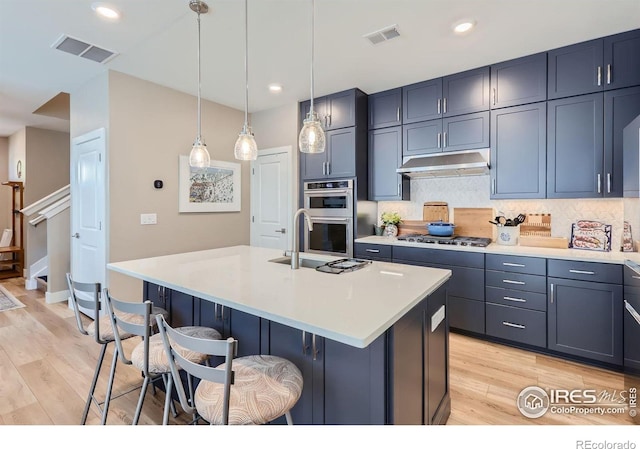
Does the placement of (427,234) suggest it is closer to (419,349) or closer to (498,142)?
(498,142)

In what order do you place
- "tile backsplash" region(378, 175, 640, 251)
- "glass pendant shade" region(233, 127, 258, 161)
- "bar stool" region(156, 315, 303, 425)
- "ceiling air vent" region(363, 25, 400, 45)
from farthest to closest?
"tile backsplash" region(378, 175, 640, 251)
"ceiling air vent" region(363, 25, 400, 45)
"glass pendant shade" region(233, 127, 258, 161)
"bar stool" region(156, 315, 303, 425)

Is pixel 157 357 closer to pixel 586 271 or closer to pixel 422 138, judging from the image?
pixel 586 271

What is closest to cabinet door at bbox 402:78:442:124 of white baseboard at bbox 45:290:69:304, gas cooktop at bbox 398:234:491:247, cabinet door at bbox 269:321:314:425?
gas cooktop at bbox 398:234:491:247

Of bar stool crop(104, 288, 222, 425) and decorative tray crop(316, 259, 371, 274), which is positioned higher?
decorative tray crop(316, 259, 371, 274)

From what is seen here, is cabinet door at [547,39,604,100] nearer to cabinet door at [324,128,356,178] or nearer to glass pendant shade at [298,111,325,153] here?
cabinet door at [324,128,356,178]

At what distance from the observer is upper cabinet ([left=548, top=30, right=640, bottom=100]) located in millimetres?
2574

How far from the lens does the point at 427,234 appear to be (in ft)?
12.5

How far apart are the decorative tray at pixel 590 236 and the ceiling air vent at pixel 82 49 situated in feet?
15.0

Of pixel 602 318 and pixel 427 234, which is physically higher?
pixel 427 234

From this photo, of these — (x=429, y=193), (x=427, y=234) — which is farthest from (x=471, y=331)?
(x=429, y=193)

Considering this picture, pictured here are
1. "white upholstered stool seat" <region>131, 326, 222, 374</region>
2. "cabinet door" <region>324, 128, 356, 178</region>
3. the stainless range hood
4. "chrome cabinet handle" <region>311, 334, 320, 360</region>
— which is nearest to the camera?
"chrome cabinet handle" <region>311, 334, 320, 360</region>

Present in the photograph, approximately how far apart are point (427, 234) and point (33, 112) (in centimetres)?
603

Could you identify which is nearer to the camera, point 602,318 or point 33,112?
point 602,318

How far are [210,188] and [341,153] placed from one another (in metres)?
1.79
